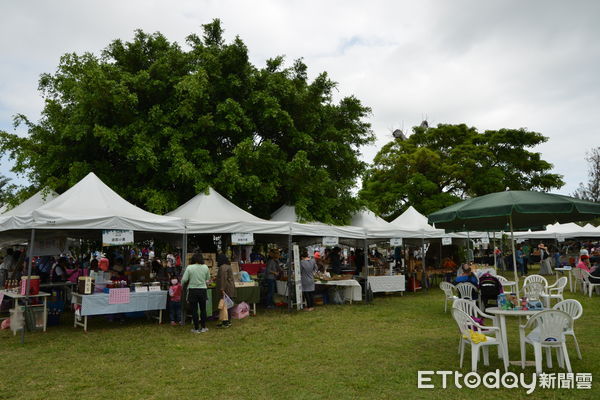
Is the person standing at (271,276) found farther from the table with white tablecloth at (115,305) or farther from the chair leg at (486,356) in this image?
the chair leg at (486,356)

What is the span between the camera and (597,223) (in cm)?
3991

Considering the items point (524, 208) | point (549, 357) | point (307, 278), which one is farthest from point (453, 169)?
point (549, 357)

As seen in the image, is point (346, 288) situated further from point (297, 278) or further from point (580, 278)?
point (580, 278)

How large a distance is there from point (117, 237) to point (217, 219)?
3.00 meters

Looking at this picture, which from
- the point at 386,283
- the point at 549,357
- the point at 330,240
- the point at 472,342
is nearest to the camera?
the point at 472,342

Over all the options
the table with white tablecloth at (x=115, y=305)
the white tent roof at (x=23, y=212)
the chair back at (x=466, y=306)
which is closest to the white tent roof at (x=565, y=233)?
the chair back at (x=466, y=306)

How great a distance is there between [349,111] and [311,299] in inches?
344

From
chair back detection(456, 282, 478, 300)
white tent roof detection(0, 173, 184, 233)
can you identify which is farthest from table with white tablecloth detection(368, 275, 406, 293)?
white tent roof detection(0, 173, 184, 233)

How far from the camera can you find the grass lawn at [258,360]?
5.07m

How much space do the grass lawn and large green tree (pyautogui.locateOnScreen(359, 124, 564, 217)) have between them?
15.3 metres

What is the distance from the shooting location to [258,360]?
6.52 m

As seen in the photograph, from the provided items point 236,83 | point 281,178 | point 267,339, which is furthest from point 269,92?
point 267,339

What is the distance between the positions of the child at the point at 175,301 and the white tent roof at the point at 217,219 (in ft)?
4.04

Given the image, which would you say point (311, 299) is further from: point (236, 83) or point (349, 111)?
point (349, 111)
